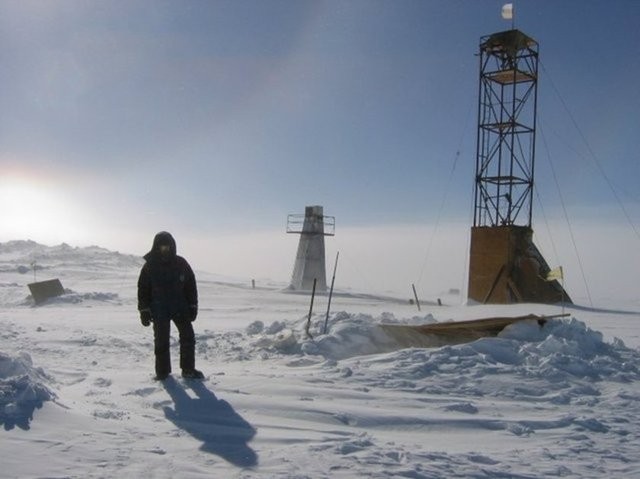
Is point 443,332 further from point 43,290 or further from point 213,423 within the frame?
point 43,290

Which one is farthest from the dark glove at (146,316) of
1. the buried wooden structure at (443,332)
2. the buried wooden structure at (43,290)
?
the buried wooden structure at (43,290)

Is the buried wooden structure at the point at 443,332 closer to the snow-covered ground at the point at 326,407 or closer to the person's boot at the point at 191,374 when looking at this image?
the snow-covered ground at the point at 326,407

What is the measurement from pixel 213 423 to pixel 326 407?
1048 millimetres

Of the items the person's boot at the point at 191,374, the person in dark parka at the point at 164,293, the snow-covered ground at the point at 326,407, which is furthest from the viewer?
the person in dark parka at the point at 164,293

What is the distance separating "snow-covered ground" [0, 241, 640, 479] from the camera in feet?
13.3

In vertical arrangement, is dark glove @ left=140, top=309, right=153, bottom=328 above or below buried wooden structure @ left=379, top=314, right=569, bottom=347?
above

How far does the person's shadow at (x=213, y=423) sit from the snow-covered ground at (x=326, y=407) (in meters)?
0.02

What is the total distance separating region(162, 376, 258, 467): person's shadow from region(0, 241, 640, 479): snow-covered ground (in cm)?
2

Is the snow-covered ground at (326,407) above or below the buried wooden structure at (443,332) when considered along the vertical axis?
below

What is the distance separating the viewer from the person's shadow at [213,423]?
425 cm

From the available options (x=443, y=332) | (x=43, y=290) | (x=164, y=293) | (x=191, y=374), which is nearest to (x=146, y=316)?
(x=164, y=293)

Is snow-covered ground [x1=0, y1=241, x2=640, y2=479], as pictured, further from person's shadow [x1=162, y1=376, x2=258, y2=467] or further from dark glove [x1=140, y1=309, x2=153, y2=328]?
dark glove [x1=140, y1=309, x2=153, y2=328]

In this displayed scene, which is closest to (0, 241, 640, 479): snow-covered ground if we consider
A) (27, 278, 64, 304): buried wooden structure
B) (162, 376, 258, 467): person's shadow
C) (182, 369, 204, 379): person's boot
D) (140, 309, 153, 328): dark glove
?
(162, 376, 258, 467): person's shadow

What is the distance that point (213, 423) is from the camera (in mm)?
4977
